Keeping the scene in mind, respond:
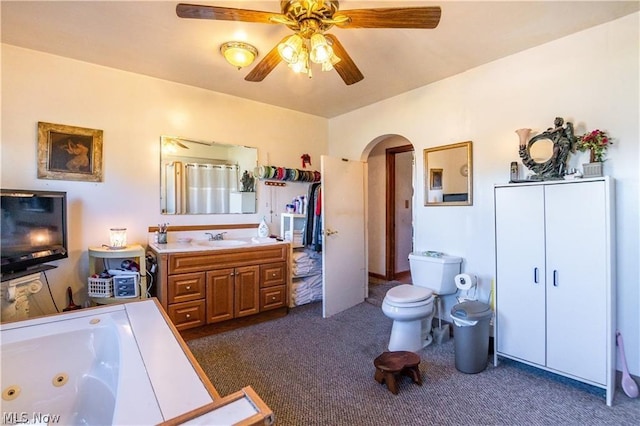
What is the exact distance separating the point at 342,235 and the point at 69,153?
2.70 m

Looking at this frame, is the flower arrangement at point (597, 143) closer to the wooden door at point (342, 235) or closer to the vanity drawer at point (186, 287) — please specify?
the wooden door at point (342, 235)

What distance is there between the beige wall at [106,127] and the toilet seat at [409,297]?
1945mm

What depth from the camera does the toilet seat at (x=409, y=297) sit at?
2406 millimetres

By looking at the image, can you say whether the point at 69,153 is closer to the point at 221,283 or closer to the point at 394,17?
the point at 221,283

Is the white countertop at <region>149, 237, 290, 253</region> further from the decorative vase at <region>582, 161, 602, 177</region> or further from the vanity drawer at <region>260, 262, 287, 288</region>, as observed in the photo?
the decorative vase at <region>582, 161, 602, 177</region>

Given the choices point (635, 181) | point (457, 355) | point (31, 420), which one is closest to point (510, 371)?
point (457, 355)

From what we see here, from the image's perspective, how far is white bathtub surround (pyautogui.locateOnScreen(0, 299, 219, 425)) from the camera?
1203mm

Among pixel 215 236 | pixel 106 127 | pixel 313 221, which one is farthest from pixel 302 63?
pixel 215 236

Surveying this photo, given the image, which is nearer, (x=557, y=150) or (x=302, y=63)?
(x=302, y=63)

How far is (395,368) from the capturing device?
195 centimetres

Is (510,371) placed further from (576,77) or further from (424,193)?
(576,77)

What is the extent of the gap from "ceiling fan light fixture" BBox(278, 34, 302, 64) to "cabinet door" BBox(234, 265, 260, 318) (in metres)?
2.01

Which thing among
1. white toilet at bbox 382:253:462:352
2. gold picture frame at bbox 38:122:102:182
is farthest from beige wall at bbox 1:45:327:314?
white toilet at bbox 382:253:462:352

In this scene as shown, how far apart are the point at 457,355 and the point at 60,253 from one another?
10.4ft
